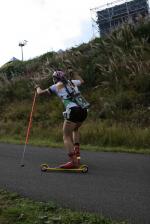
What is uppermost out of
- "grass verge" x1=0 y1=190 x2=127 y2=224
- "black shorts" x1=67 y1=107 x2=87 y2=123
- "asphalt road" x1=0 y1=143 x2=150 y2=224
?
"black shorts" x1=67 y1=107 x2=87 y2=123

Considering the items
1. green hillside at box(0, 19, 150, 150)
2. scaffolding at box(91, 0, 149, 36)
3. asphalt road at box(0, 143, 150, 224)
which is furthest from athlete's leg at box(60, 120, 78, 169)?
scaffolding at box(91, 0, 149, 36)

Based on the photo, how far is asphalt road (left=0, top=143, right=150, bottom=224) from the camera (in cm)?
646

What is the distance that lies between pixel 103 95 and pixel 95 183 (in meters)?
10.1

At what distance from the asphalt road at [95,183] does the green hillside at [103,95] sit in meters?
2.11

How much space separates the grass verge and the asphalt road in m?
0.26

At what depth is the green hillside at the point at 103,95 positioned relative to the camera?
45.4 feet

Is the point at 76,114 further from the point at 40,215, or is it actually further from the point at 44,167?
the point at 40,215

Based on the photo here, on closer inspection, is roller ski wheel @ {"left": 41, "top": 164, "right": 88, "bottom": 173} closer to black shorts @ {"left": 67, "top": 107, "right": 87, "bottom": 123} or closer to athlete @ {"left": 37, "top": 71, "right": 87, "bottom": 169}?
athlete @ {"left": 37, "top": 71, "right": 87, "bottom": 169}

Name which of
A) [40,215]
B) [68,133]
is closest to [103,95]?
[68,133]

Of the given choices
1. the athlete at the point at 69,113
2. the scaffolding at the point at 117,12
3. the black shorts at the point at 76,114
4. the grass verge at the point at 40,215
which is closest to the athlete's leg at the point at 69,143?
the athlete at the point at 69,113

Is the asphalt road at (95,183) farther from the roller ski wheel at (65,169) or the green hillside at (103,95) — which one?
the green hillside at (103,95)

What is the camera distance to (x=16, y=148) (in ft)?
45.2

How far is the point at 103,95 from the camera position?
17984mm

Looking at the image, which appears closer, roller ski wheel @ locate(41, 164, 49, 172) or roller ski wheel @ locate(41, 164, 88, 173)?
roller ski wheel @ locate(41, 164, 88, 173)
